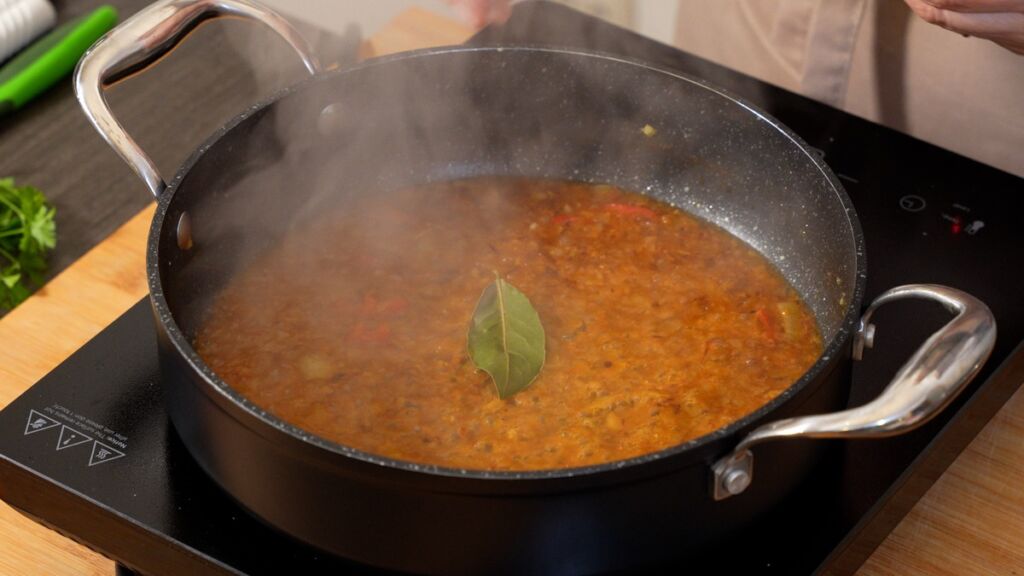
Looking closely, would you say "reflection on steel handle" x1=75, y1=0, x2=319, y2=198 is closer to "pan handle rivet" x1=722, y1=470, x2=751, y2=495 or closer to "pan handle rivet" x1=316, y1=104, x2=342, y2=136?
"pan handle rivet" x1=316, y1=104, x2=342, y2=136

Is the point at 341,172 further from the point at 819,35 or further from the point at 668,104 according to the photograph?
the point at 819,35

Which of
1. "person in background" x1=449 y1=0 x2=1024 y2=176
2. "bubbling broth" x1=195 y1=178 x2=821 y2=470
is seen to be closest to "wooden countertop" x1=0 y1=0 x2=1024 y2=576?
"bubbling broth" x1=195 y1=178 x2=821 y2=470

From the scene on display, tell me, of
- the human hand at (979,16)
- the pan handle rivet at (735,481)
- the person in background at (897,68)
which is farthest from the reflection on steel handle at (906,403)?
the person in background at (897,68)

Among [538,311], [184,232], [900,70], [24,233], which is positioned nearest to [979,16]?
[900,70]

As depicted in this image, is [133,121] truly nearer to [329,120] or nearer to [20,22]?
[20,22]

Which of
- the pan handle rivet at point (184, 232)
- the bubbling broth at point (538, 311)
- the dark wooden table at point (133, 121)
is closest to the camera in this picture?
the bubbling broth at point (538, 311)

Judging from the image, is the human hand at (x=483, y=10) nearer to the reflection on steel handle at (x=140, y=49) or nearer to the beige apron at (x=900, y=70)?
the reflection on steel handle at (x=140, y=49)
